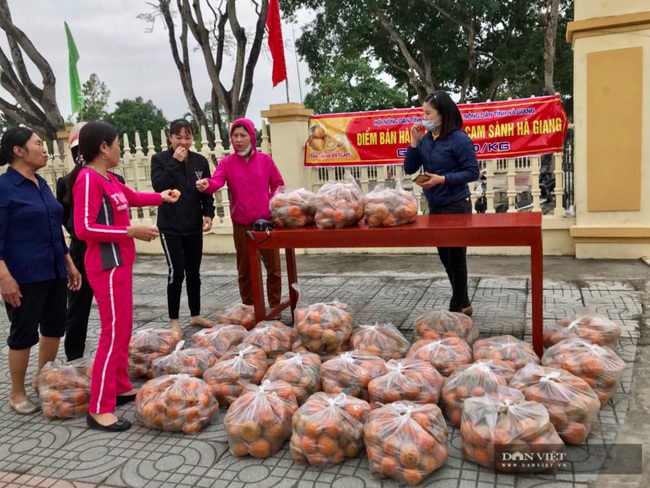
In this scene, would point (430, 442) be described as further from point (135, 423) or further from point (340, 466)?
point (135, 423)

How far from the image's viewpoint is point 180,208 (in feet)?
15.4

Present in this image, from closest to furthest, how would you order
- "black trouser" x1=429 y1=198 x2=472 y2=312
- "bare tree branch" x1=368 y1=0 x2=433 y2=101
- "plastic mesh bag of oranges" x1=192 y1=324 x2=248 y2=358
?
"plastic mesh bag of oranges" x1=192 y1=324 x2=248 y2=358 → "black trouser" x1=429 y1=198 x2=472 y2=312 → "bare tree branch" x1=368 y1=0 x2=433 y2=101

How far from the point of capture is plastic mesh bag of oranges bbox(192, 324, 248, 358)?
407 cm

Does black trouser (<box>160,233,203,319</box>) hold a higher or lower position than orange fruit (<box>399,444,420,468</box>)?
higher

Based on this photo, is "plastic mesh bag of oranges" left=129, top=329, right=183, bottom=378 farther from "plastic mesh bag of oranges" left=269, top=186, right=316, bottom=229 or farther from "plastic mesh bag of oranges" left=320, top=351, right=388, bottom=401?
"plastic mesh bag of oranges" left=320, top=351, right=388, bottom=401

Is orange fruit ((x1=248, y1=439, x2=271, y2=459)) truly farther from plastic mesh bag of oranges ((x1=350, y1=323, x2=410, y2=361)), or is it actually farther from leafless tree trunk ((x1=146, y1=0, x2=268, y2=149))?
leafless tree trunk ((x1=146, y1=0, x2=268, y2=149))

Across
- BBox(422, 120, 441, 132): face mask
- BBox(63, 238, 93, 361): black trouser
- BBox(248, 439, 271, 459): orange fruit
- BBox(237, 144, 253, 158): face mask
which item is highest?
BBox(422, 120, 441, 132): face mask

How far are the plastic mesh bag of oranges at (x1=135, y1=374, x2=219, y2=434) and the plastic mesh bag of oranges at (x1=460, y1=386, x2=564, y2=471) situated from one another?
148 centimetres

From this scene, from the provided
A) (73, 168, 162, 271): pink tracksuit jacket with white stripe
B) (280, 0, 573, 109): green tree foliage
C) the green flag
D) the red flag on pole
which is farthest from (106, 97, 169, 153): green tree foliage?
(73, 168, 162, 271): pink tracksuit jacket with white stripe

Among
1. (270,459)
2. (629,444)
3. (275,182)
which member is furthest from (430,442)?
(275,182)

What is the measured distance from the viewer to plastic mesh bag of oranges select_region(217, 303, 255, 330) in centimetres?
468

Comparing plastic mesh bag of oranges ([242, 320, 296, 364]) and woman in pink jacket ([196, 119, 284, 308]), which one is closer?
plastic mesh bag of oranges ([242, 320, 296, 364])

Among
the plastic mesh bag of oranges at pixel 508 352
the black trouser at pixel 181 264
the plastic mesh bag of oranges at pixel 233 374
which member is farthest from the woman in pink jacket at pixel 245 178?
the plastic mesh bag of oranges at pixel 508 352

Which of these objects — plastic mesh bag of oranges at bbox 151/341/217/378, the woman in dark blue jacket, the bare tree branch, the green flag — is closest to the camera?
plastic mesh bag of oranges at bbox 151/341/217/378
